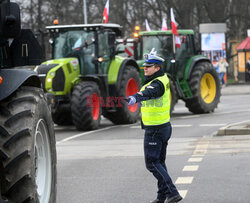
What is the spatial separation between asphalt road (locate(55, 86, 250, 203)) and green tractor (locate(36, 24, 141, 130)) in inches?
26.0

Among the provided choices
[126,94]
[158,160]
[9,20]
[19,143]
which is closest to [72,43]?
[126,94]

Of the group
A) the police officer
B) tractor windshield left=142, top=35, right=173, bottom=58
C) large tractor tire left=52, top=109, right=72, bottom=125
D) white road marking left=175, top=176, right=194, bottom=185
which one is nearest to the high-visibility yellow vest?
the police officer

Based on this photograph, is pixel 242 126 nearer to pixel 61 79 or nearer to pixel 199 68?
pixel 61 79

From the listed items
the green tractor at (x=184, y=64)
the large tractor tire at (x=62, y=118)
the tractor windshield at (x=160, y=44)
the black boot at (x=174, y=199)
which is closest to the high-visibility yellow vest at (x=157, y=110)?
the black boot at (x=174, y=199)

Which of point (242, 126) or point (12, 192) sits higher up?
point (12, 192)

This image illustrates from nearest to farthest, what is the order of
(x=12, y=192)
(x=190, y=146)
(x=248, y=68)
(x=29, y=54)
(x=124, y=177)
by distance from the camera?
(x=12, y=192) → (x=29, y=54) → (x=124, y=177) → (x=190, y=146) → (x=248, y=68)

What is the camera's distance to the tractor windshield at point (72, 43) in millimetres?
19781

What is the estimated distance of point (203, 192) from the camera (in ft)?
30.3

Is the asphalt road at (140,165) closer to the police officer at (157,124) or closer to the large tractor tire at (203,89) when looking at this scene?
the police officer at (157,124)

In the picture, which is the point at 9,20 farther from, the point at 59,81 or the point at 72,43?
the point at 72,43

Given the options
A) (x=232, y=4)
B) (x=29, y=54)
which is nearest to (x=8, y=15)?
(x=29, y=54)

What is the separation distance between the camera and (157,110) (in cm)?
864

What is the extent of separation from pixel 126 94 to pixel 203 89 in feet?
14.7

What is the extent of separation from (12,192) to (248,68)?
39.4 m
